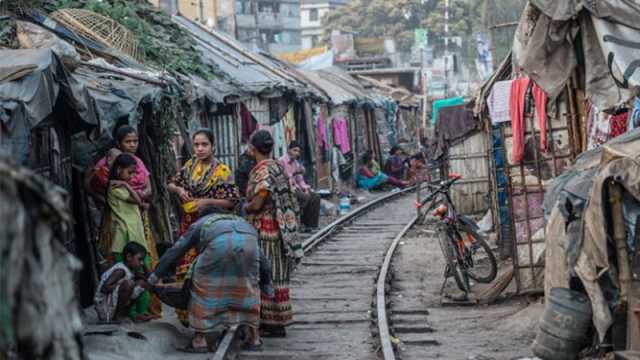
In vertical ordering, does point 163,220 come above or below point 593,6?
below

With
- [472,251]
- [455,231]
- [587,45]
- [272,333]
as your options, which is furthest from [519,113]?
[272,333]

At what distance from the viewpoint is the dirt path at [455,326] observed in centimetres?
981

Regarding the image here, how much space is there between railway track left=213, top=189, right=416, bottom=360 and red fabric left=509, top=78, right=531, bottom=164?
220 centimetres

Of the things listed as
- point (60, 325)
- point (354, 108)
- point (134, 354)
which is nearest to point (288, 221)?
point (134, 354)

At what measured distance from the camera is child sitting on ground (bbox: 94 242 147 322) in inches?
382

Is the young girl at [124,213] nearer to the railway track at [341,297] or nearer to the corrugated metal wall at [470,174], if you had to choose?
the railway track at [341,297]

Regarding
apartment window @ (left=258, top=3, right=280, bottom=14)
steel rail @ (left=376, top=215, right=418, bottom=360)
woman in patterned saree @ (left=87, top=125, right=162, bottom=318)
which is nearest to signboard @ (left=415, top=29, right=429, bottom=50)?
apartment window @ (left=258, top=3, right=280, bottom=14)

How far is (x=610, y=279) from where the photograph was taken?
7.86m

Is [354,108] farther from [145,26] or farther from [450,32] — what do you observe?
[450,32]

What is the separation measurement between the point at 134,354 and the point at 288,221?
231 cm

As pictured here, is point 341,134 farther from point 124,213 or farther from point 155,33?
point 124,213

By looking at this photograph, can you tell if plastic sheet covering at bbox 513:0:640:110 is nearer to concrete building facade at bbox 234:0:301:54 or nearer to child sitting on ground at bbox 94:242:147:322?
child sitting on ground at bbox 94:242:147:322

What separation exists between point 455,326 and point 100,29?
690 centimetres

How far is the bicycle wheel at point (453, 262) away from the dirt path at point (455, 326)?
0.35 meters
